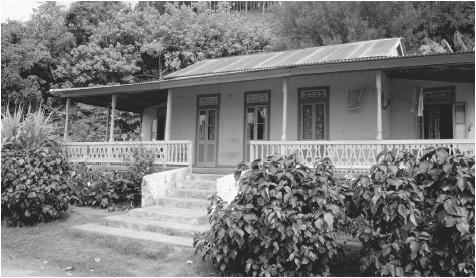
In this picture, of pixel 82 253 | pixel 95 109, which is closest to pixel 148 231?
pixel 82 253

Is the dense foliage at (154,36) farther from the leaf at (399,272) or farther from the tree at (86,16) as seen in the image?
the leaf at (399,272)

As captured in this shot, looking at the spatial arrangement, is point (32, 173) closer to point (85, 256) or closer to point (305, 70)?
point (85, 256)

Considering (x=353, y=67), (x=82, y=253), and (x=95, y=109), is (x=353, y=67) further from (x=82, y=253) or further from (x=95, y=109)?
(x=95, y=109)

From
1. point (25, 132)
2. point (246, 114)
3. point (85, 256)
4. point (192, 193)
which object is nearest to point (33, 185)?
point (25, 132)

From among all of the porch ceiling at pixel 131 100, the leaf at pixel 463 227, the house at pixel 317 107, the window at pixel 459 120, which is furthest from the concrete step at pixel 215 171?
the leaf at pixel 463 227

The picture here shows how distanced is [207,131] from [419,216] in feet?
31.8

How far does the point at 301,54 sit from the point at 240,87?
2907 millimetres

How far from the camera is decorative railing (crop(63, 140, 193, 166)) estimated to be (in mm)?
11562

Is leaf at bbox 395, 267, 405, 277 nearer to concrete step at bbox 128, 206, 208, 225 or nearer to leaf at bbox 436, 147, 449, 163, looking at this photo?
leaf at bbox 436, 147, 449, 163

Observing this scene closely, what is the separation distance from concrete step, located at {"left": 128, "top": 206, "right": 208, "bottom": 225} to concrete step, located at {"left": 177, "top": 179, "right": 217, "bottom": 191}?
1.20m

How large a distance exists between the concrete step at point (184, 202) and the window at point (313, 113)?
4.40 meters

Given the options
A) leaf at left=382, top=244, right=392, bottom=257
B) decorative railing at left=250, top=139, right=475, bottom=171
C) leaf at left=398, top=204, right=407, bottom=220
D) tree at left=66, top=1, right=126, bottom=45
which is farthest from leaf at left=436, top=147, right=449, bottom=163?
tree at left=66, top=1, right=126, bottom=45

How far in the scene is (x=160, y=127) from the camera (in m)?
16.4

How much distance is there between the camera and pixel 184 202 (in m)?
9.34
